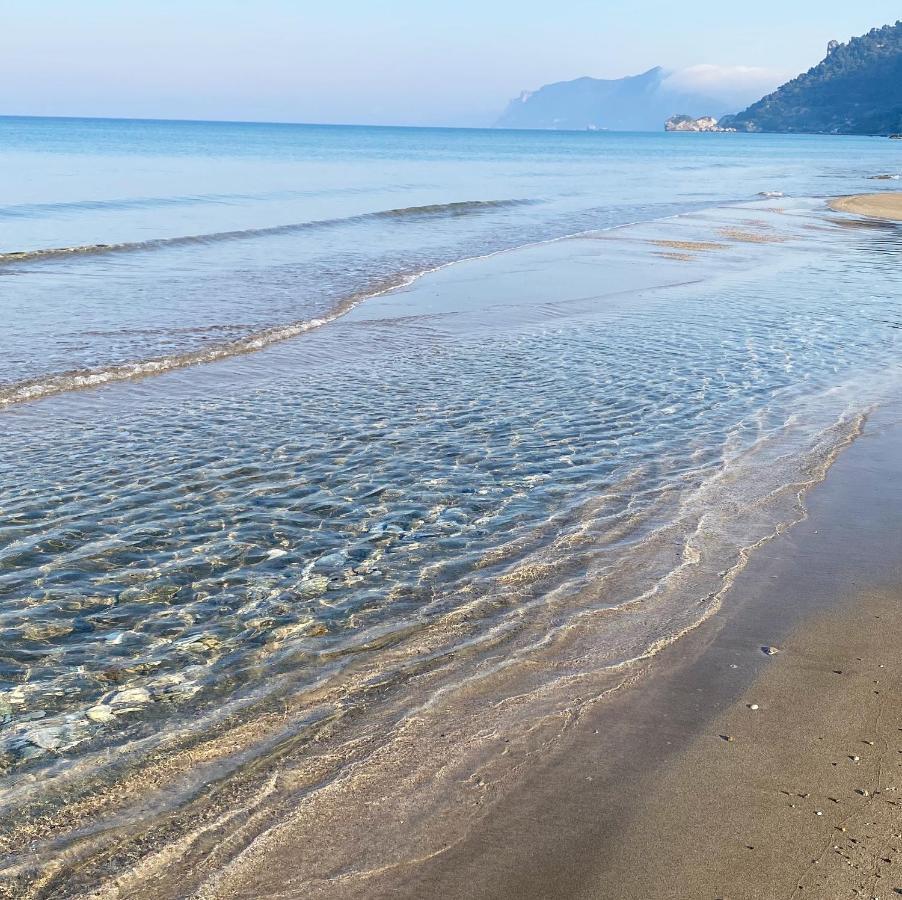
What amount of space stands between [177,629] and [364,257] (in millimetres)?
19170

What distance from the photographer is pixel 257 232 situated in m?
28.0

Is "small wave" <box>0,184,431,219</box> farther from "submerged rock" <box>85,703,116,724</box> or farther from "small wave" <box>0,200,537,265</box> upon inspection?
"submerged rock" <box>85,703,116,724</box>

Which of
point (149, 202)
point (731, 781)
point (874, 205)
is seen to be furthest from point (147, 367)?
point (874, 205)

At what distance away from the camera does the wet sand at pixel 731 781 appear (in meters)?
3.43

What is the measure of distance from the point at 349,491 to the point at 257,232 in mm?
22204

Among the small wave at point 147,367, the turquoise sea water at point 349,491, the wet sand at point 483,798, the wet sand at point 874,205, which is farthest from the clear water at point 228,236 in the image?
the wet sand at point 483,798

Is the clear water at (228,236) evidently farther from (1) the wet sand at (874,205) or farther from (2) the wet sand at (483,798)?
(2) the wet sand at (483,798)

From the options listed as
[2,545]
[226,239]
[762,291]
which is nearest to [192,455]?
[2,545]

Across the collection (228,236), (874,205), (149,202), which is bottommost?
(874,205)

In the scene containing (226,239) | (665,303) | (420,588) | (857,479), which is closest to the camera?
(420,588)

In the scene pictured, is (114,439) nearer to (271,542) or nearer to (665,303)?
(271,542)

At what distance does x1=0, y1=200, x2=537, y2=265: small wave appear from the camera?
22578 millimetres

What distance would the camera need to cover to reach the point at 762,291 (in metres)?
18.8

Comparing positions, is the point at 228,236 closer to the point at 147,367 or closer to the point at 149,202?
the point at 149,202
